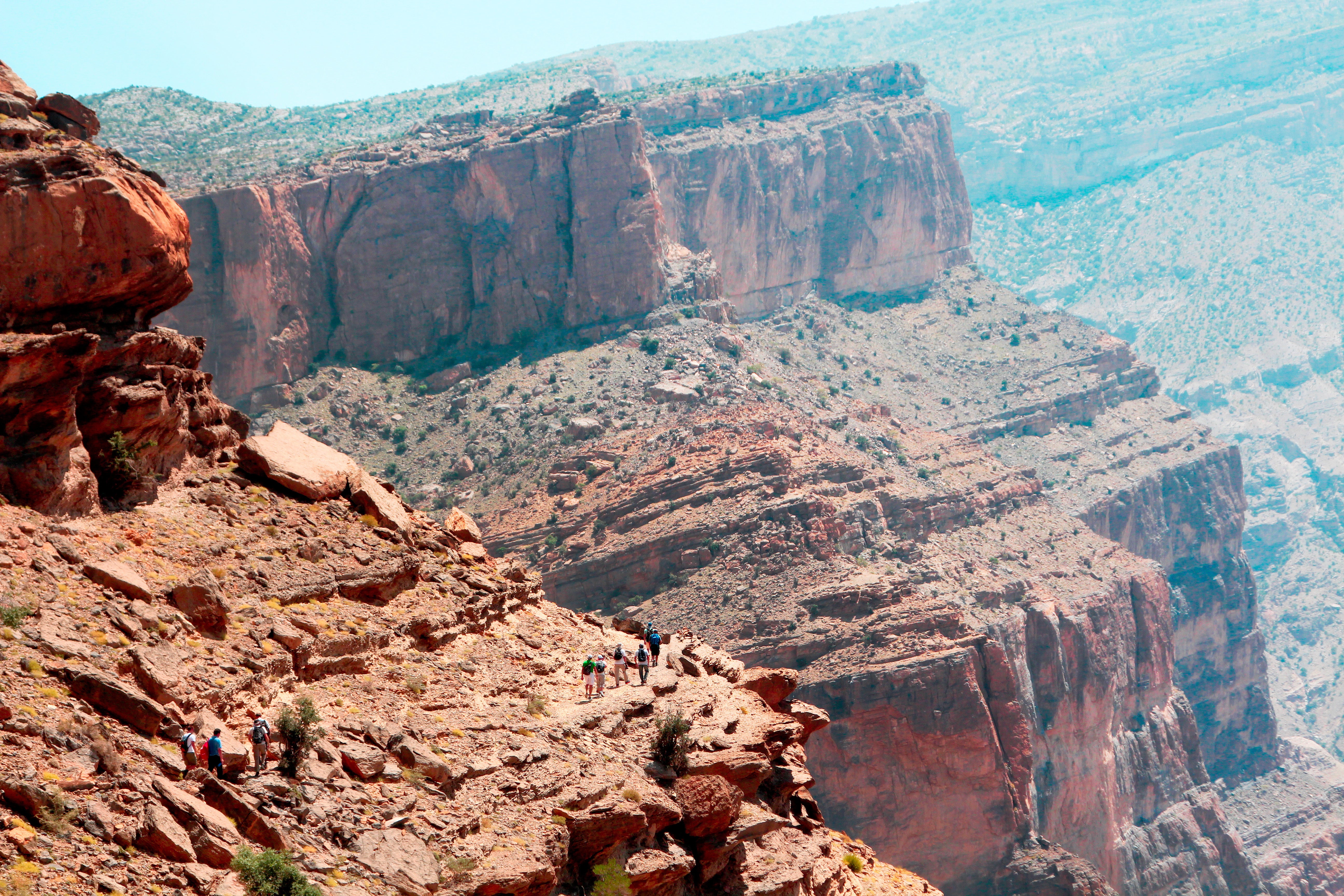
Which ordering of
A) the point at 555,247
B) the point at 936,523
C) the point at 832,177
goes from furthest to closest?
the point at 832,177 < the point at 555,247 < the point at 936,523

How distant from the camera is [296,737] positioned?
Result: 2677 cm

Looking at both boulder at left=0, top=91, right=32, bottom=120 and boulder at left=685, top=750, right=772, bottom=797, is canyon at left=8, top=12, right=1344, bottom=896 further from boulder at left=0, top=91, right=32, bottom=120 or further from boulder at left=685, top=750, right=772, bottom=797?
boulder at left=0, top=91, right=32, bottom=120

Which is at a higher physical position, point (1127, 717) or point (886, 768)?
point (886, 768)

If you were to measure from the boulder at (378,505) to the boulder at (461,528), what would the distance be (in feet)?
11.3

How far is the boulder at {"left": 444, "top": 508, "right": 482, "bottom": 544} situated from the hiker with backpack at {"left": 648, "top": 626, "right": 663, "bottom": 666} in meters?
4.73

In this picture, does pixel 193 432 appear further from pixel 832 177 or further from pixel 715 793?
pixel 832 177

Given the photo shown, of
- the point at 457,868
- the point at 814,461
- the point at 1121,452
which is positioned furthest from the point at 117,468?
the point at 1121,452

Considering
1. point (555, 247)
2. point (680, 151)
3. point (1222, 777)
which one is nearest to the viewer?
point (555, 247)

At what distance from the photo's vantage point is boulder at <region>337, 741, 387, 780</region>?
27.7m

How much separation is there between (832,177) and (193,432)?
148401mm

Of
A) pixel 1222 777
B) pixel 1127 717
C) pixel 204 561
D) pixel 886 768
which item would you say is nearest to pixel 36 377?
pixel 204 561

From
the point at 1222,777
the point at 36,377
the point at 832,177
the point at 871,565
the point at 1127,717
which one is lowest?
the point at 1222,777

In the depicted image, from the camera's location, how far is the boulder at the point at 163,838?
23.2 meters

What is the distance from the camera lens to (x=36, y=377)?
1153 inches
